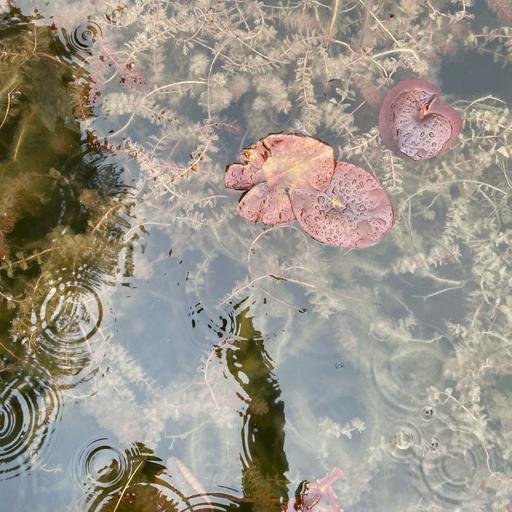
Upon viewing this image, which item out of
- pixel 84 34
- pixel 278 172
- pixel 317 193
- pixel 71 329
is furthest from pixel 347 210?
pixel 84 34

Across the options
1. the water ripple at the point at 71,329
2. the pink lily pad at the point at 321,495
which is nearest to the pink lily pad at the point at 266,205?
the water ripple at the point at 71,329

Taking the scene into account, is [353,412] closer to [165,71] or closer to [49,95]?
[165,71]

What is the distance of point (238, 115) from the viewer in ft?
12.7

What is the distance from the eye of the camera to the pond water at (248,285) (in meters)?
3.76

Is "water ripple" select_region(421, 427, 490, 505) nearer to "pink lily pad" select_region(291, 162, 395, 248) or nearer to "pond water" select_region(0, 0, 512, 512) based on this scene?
"pond water" select_region(0, 0, 512, 512)

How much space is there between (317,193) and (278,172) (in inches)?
11.0

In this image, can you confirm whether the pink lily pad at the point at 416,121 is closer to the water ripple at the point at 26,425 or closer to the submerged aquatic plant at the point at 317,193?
the submerged aquatic plant at the point at 317,193

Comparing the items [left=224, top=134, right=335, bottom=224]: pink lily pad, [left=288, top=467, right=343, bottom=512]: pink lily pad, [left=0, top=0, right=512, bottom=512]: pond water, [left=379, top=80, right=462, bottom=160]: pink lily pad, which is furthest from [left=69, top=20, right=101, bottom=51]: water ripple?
[left=288, top=467, right=343, bottom=512]: pink lily pad

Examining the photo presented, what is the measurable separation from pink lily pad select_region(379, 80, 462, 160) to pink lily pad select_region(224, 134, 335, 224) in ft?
1.37

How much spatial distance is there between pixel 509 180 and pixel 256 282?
1.80 m

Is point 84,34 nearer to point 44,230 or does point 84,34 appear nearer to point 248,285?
point 44,230

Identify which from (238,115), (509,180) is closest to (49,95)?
(238,115)

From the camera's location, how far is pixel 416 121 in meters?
3.65

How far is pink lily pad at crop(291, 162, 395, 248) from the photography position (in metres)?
3.64
